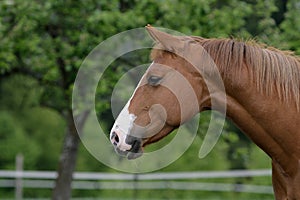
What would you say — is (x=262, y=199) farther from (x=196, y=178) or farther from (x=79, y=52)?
(x=79, y=52)

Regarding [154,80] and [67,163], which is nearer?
[154,80]

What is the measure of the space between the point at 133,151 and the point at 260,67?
1036mm

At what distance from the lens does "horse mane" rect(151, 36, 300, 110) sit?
4.65 metres

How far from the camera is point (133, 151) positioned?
465 centimetres

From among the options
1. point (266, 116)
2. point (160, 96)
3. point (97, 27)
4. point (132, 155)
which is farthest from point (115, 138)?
point (97, 27)

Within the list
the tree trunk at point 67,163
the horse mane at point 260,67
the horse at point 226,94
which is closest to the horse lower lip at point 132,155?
the horse at point 226,94

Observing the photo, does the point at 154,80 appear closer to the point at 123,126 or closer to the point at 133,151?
the point at 123,126

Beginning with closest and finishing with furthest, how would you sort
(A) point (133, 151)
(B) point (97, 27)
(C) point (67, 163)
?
(A) point (133, 151) < (B) point (97, 27) < (C) point (67, 163)

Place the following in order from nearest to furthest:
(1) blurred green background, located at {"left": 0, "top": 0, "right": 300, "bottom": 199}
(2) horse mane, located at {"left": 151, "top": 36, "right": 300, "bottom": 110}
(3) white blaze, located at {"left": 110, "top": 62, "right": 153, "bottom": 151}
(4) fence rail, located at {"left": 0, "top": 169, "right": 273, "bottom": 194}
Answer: (3) white blaze, located at {"left": 110, "top": 62, "right": 153, "bottom": 151} < (2) horse mane, located at {"left": 151, "top": 36, "right": 300, "bottom": 110} < (1) blurred green background, located at {"left": 0, "top": 0, "right": 300, "bottom": 199} < (4) fence rail, located at {"left": 0, "top": 169, "right": 273, "bottom": 194}

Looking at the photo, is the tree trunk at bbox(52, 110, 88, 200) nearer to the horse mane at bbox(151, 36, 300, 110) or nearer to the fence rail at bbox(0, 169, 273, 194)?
the horse mane at bbox(151, 36, 300, 110)

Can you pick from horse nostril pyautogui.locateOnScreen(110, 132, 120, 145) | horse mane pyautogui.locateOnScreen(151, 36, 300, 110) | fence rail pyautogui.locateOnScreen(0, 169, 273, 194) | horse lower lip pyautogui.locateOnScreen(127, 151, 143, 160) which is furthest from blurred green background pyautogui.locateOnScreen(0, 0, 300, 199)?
fence rail pyautogui.locateOnScreen(0, 169, 273, 194)

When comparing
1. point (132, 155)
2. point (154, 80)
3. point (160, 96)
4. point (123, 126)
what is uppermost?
point (154, 80)

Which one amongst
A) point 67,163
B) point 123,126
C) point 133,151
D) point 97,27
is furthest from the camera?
point 67,163

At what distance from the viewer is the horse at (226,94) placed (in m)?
4.60
